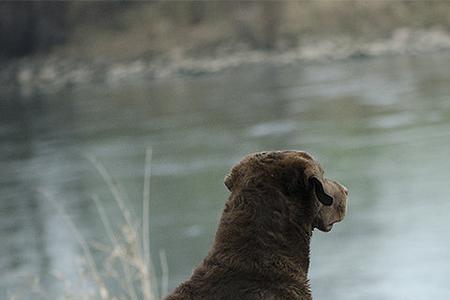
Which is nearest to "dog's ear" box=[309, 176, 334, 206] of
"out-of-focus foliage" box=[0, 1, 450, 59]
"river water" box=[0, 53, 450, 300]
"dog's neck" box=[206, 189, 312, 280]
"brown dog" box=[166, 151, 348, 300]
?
"brown dog" box=[166, 151, 348, 300]

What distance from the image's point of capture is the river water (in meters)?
11.5

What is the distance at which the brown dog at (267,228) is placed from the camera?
3557 millimetres

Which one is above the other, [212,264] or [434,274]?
[434,274]

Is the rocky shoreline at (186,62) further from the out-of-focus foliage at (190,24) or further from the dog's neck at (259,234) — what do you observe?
the dog's neck at (259,234)

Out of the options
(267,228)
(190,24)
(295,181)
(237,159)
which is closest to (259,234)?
(267,228)

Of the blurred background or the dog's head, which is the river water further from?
the dog's head

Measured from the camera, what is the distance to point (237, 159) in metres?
16.8

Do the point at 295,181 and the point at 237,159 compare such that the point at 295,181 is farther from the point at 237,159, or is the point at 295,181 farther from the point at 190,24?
the point at 190,24

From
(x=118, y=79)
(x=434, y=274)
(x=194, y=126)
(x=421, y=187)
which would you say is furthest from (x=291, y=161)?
(x=118, y=79)

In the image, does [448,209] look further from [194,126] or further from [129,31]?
[129,31]

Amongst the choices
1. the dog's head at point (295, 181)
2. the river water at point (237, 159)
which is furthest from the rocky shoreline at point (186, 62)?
the dog's head at point (295, 181)

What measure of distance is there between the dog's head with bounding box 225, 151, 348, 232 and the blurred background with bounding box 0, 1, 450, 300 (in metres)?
2.76

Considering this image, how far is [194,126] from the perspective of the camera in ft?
70.9

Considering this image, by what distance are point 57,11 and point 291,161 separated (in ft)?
108
